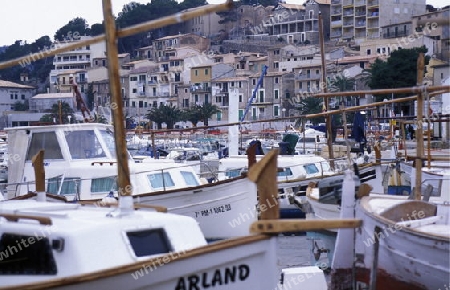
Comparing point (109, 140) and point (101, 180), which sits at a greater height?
point (109, 140)

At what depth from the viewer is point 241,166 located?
2730 cm

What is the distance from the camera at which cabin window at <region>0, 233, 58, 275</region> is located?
31.6 feet

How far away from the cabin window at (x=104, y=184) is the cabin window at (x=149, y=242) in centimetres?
883

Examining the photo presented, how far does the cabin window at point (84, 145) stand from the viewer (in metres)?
19.3

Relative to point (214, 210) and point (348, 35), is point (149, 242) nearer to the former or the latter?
point (214, 210)

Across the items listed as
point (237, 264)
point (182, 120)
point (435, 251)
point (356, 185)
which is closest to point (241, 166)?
point (356, 185)

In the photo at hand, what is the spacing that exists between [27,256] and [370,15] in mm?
108892

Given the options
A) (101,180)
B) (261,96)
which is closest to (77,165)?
(101,180)

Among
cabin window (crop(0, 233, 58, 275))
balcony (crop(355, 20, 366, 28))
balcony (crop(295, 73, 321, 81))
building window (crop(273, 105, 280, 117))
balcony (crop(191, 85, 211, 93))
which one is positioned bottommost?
building window (crop(273, 105, 280, 117))

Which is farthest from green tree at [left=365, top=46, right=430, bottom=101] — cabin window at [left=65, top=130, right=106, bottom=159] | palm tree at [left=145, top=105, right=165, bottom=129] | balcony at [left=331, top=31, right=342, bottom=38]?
balcony at [left=331, top=31, right=342, bottom=38]

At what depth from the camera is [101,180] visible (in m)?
18.8

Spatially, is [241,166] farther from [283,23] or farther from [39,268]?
[283,23]

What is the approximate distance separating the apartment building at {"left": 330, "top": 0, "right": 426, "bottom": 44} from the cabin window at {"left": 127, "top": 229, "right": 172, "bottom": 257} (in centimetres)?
10199

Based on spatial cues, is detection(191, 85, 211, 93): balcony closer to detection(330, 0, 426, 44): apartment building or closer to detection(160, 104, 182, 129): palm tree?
detection(160, 104, 182, 129): palm tree
